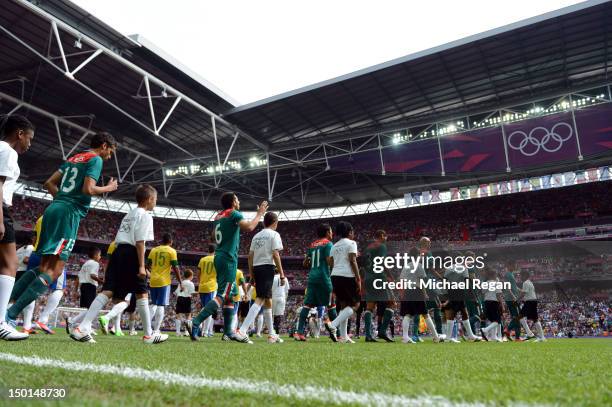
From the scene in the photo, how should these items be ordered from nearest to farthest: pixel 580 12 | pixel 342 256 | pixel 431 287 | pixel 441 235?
pixel 342 256 < pixel 431 287 < pixel 580 12 < pixel 441 235

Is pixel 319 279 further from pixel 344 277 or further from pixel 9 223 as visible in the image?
pixel 9 223

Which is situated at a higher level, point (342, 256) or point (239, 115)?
point (239, 115)

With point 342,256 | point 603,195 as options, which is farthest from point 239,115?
point 603,195

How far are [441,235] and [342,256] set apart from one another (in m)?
28.4

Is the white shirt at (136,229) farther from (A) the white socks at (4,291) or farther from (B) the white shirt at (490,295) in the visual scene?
(B) the white shirt at (490,295)

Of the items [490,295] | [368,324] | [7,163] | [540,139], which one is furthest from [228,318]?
[540,139]

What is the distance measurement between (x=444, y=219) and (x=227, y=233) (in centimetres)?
3137

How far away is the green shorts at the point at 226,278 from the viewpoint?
584 centimetres

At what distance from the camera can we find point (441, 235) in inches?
1337

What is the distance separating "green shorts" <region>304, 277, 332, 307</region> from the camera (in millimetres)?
7375

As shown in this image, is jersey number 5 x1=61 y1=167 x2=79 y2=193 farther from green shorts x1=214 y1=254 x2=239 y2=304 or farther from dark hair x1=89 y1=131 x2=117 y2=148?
green shorts x1=214 y1=254 x2=239 y2=304

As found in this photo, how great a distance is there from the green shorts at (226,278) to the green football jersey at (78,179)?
200 cm

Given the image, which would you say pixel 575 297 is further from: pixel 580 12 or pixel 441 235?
pixel 580 12

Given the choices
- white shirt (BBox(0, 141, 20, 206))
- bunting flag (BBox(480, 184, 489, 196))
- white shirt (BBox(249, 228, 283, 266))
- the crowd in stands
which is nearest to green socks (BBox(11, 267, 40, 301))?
white shirt (BBox(0, 141, 20, 206))
